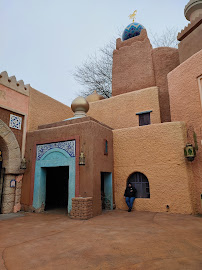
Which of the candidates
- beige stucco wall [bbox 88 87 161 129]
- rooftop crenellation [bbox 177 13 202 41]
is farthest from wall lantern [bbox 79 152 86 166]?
rooftop crenellation [bbox 177 13 202 41]

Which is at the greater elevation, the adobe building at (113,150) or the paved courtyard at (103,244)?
the adobe building at (113,150)

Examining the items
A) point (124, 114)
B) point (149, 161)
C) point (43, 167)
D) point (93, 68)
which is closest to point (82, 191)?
point (43, 167)

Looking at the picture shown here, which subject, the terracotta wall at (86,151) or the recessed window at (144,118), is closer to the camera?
the terracotta wall at (86,151)

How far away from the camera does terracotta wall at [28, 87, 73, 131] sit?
908cm

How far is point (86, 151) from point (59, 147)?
1.29 metres

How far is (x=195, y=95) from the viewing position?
7.28 m

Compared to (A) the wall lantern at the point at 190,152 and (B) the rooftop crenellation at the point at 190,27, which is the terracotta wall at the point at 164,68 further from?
(A) the wall lantern at the point at 190,152

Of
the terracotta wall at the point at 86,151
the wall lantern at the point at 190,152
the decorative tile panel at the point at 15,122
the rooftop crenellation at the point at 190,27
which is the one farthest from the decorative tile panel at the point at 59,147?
the rooftop crenellation at the point at 190,27

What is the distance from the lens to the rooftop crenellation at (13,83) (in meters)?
7.91

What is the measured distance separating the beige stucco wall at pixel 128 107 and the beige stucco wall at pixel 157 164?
6.33ft

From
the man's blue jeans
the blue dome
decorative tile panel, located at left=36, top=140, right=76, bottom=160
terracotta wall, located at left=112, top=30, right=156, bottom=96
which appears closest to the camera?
decorative tile panel, located at left=36, top=140, right=76, bottom=160

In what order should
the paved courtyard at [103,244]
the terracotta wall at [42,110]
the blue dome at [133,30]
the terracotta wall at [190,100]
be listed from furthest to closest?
the blue dome at [133,30]
the terracotta wall at [42,110]
the terracotta wall at [190,100]
the paved courtyard at [103,244]

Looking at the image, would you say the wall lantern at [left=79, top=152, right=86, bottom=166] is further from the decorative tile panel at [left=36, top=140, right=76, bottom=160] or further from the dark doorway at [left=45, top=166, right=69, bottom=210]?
the dark doorway at [left=45, top=166, right=69, bottom=210]

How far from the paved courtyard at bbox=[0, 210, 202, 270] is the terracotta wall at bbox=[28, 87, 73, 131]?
15.4 ft
